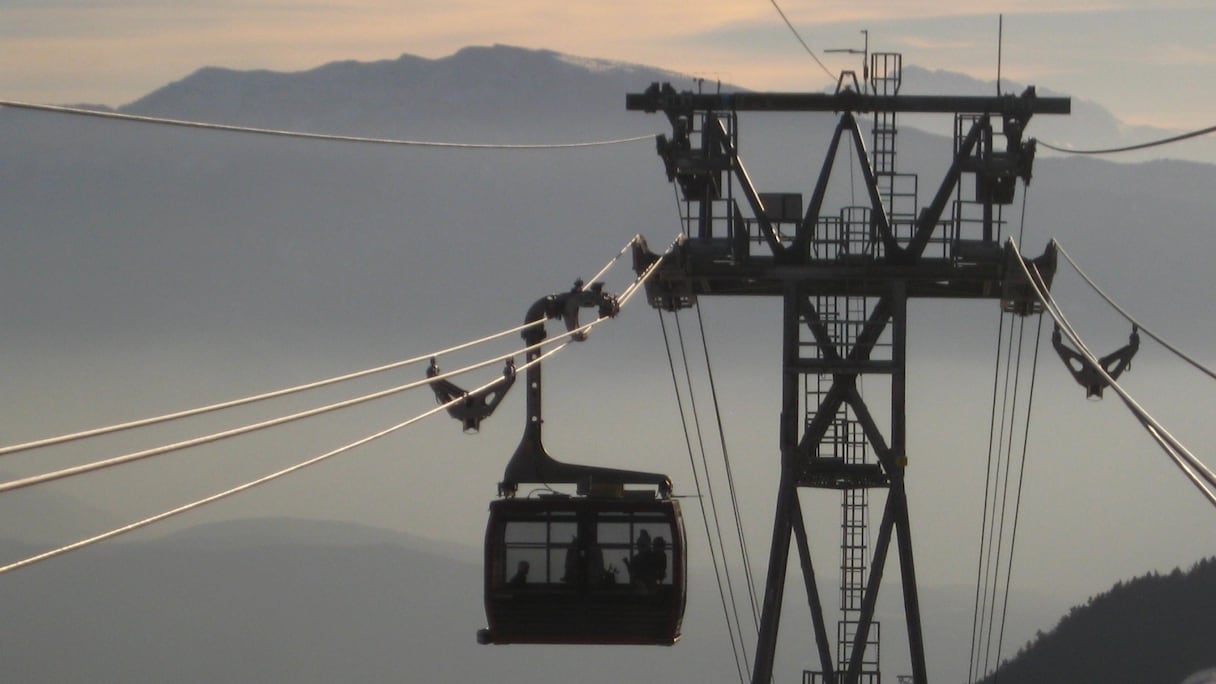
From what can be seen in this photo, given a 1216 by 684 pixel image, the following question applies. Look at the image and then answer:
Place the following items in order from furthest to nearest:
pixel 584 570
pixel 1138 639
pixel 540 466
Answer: pixel 1138 639 → pixel 540 466 → pixel 584 570

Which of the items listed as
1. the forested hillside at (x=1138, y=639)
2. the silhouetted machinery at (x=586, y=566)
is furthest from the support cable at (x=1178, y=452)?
the forested hillside at (x=1138, y=639)

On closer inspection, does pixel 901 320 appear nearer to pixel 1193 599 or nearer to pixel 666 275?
pixel 666 275

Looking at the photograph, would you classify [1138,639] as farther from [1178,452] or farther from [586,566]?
[1178,452]

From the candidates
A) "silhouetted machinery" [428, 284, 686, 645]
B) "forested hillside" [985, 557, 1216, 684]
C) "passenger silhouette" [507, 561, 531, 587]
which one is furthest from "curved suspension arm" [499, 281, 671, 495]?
"forested hillside" [985, 557, 1216, 684]

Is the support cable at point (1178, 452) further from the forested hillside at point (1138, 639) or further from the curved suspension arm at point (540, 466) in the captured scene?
the forested hillside at point (1138, 639)

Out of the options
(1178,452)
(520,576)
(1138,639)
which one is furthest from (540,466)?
(1138,639)

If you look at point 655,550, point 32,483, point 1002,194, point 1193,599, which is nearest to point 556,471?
point 655,550
